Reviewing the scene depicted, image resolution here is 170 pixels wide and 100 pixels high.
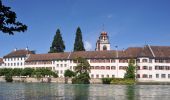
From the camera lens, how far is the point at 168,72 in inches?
4021

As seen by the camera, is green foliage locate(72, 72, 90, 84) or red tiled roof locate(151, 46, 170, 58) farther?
red tiled roof locate(151, 46, 170, 58)

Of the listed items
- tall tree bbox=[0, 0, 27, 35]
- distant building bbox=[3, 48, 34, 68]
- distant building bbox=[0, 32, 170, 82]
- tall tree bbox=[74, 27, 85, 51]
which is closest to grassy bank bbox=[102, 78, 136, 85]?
distant building bbox=[0, 32, 170, 82]

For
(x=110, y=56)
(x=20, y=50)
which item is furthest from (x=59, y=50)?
(x=110, y=56)

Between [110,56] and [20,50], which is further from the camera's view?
[20,50]

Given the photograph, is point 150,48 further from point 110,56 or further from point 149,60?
point 110,56

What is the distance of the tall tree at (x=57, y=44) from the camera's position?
417ft

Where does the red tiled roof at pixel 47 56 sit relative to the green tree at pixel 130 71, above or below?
above

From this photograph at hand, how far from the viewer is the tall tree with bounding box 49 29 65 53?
127m

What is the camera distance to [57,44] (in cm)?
12812

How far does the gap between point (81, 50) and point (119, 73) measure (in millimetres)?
21682

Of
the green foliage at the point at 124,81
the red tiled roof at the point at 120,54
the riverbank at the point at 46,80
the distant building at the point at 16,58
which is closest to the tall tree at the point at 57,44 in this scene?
the red tiled roof at the point at 120,54

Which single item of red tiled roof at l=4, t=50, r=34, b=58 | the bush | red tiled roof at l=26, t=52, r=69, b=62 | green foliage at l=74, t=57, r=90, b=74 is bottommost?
the bush

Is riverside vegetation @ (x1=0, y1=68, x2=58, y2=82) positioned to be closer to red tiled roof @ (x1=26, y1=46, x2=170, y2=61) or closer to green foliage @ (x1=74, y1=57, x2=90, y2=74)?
red tiled roof @ (x1=26, y1=46, x2=170, y2=61)

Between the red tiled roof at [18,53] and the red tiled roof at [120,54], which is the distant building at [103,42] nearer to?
the red tiled roof at [120,54]
